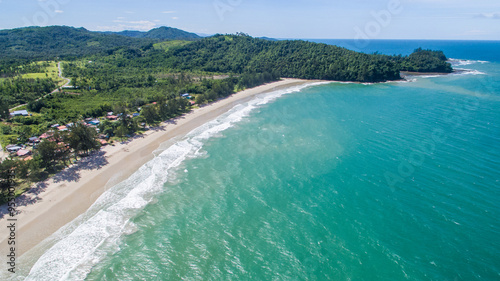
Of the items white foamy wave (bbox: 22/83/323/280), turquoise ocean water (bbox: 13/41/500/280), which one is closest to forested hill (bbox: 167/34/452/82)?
turquoise ocean water (bbox: 13/41/500/280)

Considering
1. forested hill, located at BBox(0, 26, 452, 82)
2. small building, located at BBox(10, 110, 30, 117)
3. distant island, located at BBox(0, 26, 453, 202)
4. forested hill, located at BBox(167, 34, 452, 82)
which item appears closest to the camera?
distant island, located at BBox(0, 26, 453, 202)

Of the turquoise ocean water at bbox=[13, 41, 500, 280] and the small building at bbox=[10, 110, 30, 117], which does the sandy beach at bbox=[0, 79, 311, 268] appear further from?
the small building at bbox=[10, 110, 30, 117]

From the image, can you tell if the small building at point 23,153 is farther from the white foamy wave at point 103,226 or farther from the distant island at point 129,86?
the white foamy wave at point 103,226

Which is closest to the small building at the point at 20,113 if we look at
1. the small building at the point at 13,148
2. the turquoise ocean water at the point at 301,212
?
the small building at the point at 13,148

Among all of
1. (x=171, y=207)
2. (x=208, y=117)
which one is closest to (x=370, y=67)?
(x=208, y=117)

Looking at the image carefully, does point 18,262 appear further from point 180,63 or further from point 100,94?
point 180,63

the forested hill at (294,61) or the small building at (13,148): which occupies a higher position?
the forested hill at (294,61)
